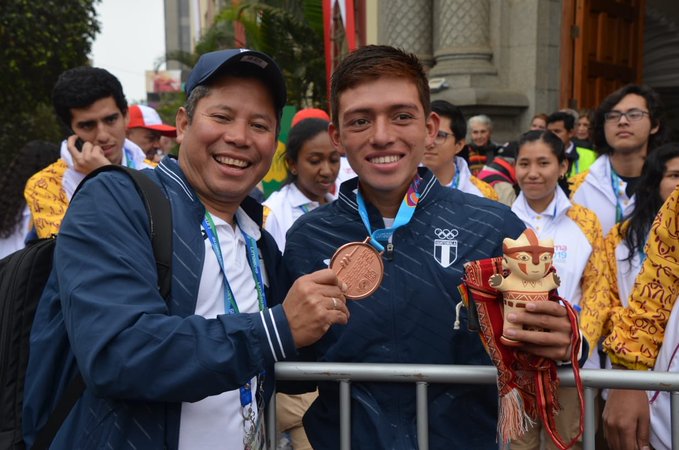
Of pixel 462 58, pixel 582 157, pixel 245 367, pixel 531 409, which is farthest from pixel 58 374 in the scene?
pixel 462 58

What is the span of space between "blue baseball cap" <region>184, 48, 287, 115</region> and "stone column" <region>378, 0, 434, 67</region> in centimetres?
896

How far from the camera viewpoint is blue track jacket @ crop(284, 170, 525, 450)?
7.00 feet

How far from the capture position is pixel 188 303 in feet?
6.12

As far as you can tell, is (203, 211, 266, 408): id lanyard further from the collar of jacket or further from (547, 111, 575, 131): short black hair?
(547, 111, 575, 131): short black hair

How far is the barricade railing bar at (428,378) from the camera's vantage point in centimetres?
191

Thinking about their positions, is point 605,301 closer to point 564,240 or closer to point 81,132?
point 564,240

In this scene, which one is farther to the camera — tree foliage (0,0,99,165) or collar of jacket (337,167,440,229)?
tree foliage (0,0,99,165)

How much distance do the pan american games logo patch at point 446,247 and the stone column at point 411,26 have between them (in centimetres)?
899

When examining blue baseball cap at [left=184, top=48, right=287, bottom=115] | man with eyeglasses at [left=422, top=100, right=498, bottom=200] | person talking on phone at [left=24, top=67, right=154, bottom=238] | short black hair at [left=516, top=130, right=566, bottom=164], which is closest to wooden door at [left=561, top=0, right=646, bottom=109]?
man with eyeglasses at [left=422, top=100, right=498, bottom=200]

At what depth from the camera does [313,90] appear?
576 inches

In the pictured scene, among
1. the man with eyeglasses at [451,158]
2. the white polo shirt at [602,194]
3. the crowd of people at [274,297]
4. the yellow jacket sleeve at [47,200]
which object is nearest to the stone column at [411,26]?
the man with eyeglasses at [451,158]

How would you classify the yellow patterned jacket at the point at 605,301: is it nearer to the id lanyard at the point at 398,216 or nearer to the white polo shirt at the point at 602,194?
the white polo shirt at the point at 602,194

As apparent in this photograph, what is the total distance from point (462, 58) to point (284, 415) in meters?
7.44

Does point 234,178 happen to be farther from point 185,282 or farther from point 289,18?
point 289,18
